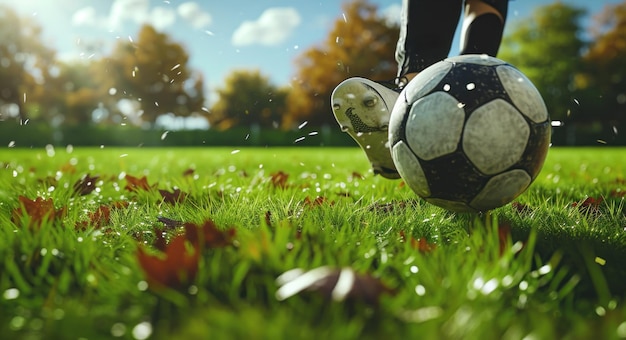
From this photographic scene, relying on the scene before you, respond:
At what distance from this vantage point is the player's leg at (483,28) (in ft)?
11.1

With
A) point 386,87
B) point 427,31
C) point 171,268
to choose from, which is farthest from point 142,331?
point 427,31

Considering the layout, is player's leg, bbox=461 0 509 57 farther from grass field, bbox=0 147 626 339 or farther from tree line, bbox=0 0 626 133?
tree line, bbox=0 0 626 133

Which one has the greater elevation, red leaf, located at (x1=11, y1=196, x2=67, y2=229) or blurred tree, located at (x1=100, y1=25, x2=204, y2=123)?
red leaf, located at (x1=11, y1=196, x2=67, y2=229)

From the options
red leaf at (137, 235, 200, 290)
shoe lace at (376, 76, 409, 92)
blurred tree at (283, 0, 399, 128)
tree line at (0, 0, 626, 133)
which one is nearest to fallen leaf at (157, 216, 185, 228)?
red leaf at (137, 235, 200, 290)

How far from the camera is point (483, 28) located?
338 cm

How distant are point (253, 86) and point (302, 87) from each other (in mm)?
15476

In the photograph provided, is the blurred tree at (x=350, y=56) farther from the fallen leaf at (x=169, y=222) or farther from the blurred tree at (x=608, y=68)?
the fallen leaf at (x=169, y=222)

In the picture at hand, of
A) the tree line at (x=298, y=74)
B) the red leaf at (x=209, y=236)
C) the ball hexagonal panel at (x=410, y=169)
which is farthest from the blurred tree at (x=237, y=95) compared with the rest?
the red leaf at (x=209, y=236)

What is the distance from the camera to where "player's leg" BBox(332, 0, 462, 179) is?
3215mm

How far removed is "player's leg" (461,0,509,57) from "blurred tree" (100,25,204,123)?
45653mm

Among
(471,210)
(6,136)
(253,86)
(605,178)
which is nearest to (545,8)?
(253,86)

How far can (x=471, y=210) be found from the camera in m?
2.46

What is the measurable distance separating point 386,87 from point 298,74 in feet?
121

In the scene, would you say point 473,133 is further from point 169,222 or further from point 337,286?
point 169,222
